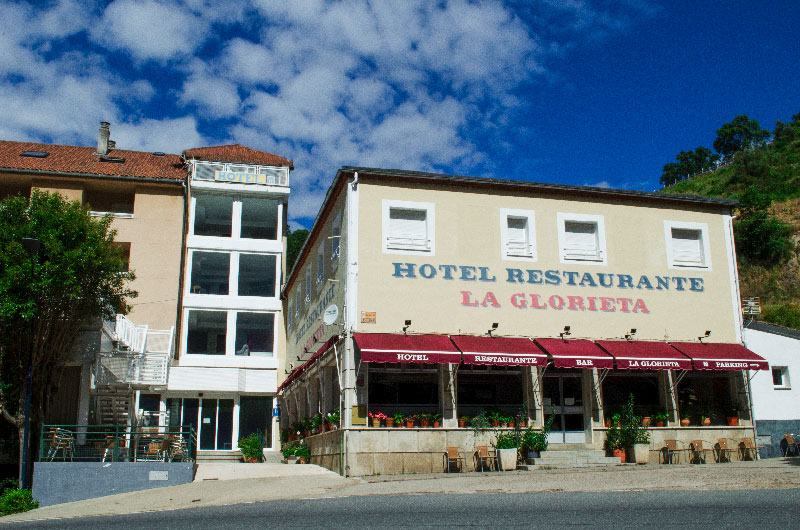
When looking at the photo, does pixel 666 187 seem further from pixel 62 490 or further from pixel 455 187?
pixel 62 490

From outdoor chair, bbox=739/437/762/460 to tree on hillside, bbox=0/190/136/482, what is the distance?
16.8m

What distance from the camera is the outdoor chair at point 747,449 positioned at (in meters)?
20.0

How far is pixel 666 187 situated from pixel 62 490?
96.6 metres

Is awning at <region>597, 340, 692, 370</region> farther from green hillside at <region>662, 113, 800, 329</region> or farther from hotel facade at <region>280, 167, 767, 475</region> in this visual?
green hillside at <region>662, 113, 800, 329</region>

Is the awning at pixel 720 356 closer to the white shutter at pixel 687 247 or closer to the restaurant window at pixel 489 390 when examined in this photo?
the white shutter at pixel 687 247

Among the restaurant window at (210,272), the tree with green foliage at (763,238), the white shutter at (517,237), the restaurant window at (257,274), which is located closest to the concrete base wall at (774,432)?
the white shutter at (517,237)

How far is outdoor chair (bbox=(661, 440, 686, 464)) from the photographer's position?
19219 millimetres

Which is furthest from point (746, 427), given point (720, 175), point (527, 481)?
point (720, 175)

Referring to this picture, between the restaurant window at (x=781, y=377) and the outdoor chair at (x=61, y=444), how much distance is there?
19.2m

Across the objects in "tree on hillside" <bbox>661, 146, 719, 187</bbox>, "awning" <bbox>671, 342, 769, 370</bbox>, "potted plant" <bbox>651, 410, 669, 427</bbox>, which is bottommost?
"potted plant" <bbox>651, 410, 669, 427</bbox>

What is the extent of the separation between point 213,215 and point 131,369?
546 inches

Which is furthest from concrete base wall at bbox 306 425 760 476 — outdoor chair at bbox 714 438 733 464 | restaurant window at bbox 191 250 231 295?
restaurant window at bbox 191 250 231 295

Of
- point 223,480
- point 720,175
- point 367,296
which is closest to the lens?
point 223,480

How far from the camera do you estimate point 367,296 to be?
738 inches
